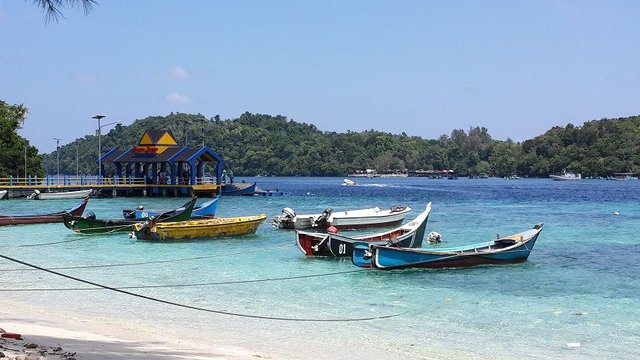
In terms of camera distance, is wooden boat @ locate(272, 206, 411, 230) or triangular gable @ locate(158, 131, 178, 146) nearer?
wooden boat @ locate(272, 206, 411, 230)

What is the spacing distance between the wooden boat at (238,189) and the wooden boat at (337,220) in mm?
38665

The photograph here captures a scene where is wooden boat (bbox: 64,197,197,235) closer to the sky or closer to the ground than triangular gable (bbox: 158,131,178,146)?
closer to the ground

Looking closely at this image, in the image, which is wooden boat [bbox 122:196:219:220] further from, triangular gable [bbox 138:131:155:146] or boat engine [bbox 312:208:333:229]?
triangular gable [bbox 138:131:155:146]

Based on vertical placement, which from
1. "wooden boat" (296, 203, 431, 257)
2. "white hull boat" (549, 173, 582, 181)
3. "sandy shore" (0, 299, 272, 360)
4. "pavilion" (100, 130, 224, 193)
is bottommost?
"sandy shore" (0, 299, 272, 360)

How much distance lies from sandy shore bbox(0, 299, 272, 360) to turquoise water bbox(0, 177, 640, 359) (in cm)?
99

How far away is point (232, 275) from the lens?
2255cm

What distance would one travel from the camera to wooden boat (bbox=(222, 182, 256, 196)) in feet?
253

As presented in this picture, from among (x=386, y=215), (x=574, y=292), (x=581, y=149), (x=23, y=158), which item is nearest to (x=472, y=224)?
(x=386, y=215)

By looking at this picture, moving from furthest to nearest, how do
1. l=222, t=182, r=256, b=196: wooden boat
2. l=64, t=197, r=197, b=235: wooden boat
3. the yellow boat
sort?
l=222, t=182, r=256, b=196: wooden boat < l=64, t=197, r=197, b=235: wooden boat < the yellow boat

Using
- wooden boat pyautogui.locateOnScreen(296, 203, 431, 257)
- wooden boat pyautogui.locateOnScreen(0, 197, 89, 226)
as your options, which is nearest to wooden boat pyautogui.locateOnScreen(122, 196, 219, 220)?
wooden boat pyautogui.locateOnScreen(0, 197, 89, 226)

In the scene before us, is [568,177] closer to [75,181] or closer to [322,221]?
[75,181]

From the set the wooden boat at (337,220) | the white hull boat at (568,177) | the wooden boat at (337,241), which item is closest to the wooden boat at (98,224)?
the wooden boat at (337,220)

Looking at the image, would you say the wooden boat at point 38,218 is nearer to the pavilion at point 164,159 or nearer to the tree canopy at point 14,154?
the pavilion at point 164,159

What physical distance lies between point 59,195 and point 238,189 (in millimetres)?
18734
